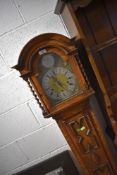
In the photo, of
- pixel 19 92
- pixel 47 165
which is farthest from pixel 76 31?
pixel 47 165

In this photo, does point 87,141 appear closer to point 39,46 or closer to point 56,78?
point 56,78

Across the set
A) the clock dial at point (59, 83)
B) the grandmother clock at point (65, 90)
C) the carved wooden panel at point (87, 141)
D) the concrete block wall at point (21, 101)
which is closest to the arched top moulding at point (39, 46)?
the grandmother clock at point (65, 90)

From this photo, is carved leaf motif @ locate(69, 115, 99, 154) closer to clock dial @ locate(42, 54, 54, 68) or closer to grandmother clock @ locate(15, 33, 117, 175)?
grandmother clock @ locate(15, 33, 117, 175)

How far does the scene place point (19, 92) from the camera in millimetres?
2193

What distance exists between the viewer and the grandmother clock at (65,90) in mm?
1736

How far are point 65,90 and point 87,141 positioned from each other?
0.46m

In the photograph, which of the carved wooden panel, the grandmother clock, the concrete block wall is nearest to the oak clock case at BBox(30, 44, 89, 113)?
the grandmother clock

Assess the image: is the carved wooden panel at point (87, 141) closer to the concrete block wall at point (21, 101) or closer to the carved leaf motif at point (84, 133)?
the carved leaf motif at point (84, 133)

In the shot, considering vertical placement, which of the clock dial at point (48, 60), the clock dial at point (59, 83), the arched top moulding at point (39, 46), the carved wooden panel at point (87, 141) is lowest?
the carved wooden panel at point (87, 141)

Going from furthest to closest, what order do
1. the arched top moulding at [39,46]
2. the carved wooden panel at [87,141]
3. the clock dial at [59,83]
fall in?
the carved wooden panel at [87,141]
the clock dial at [59,83]
the arched top moulding at [39,46]

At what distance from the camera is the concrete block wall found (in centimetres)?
204

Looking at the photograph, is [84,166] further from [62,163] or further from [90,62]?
[90,62]

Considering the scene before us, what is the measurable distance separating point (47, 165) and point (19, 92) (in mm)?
726

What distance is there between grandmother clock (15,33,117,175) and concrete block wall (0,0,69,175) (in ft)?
1.26
